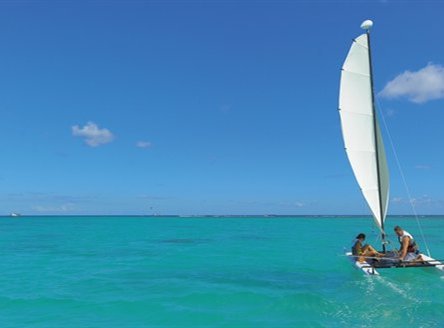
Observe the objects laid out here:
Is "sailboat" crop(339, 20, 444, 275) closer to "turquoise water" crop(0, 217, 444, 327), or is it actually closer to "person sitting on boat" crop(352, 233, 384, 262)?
"person sitting on boat" crop(352, 233, 384, 262)

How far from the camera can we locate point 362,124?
60.7ft

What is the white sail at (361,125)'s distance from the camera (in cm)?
1845

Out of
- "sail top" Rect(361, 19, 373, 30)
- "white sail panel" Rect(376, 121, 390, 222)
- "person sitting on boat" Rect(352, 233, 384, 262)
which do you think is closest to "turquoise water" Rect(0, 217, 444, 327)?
"person sitting on boat" Rect(352, 233, 384, 262)

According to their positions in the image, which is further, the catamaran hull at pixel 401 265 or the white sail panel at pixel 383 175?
the white sail panel at pixel 383 175

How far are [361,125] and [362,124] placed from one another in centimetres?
7

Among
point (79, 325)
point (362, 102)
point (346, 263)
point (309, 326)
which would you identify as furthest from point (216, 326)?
point (346, 263)

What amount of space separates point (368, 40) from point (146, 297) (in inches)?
592

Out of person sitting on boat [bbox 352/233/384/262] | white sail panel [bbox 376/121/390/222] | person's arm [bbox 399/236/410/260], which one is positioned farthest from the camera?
white sail panel [bbox 376/121/390/222]

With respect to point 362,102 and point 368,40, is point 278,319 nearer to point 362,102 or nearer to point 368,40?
point 362,102

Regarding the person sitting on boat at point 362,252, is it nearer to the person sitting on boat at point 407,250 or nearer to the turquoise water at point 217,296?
the turquoise water at point 217,296

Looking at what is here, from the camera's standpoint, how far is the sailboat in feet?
60.5

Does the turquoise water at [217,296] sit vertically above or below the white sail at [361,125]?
below

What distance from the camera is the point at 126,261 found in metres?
25.3

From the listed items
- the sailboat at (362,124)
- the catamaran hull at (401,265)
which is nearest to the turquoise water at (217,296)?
the catamaran hull at (401,265)
